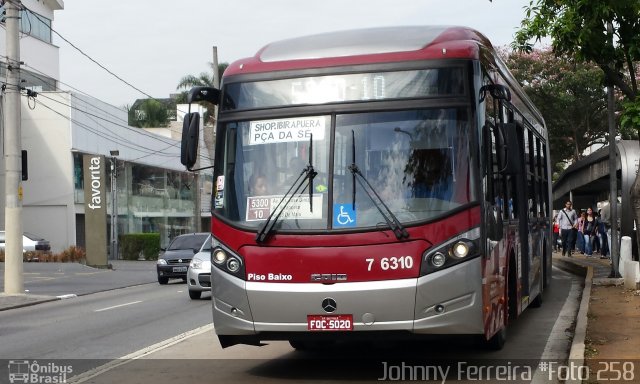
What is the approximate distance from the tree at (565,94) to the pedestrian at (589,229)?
8.10 meters

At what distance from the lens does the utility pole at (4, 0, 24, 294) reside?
76.7 ft

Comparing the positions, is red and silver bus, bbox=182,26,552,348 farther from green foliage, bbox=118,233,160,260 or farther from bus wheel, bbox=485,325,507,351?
green foliage, bbox=118,233,160,260

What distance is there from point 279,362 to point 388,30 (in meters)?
3.72

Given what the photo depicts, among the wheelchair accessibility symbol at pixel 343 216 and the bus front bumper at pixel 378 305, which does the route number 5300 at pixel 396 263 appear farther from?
the wheelchair accessibility symbol at pixel 343 216

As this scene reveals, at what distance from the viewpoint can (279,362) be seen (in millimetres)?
10570

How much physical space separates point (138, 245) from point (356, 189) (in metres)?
41.4

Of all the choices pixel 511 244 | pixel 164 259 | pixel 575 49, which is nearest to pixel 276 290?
pixel 511 244

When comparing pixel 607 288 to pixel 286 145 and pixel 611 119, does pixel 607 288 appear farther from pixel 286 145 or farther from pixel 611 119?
pixel 286 145

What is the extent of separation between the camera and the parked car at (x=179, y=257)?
27484 mm

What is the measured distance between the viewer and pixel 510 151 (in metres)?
9.38

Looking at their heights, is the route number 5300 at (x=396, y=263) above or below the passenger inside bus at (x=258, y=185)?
below

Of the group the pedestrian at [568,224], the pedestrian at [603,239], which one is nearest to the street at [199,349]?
the pedestrian at [603,239]

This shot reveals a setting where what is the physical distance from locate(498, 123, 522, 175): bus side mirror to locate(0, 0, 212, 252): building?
39489 mm

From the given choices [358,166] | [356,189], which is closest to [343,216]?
[356,189]
